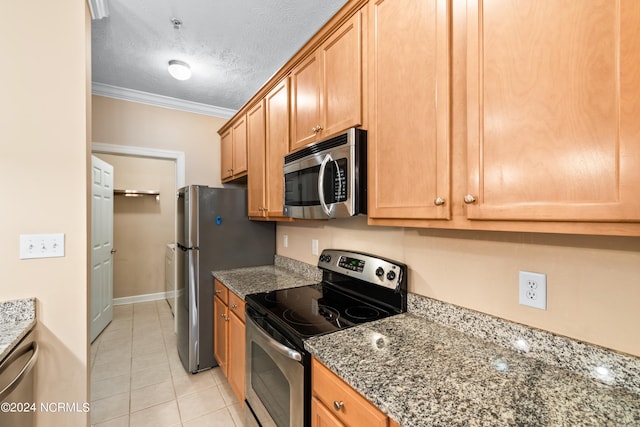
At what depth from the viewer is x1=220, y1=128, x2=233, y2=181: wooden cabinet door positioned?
3.00 meters

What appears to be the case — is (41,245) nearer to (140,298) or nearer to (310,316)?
(310,316)

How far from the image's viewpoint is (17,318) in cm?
138

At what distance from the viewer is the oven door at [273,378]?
1.13 m

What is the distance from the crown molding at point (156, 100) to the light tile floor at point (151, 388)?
253cm

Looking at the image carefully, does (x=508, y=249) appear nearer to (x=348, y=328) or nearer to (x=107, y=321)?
(x=348, y=328)

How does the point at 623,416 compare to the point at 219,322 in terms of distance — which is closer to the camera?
the point at 623,416

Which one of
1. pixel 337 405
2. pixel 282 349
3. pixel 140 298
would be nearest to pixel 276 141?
pixel 282 349

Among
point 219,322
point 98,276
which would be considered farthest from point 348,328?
point 98,276

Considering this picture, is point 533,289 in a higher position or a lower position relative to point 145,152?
lower

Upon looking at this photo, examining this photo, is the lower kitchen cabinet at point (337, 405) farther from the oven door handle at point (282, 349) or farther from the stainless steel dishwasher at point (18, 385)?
the stainless steel dishwasher at point (18, 385)

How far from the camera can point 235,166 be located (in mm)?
2859

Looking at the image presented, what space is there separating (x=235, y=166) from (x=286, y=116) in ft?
3.90

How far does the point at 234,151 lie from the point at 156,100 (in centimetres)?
101

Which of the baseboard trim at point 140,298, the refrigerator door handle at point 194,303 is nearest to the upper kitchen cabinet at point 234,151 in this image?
the refrigerator door handle at point 194,303
